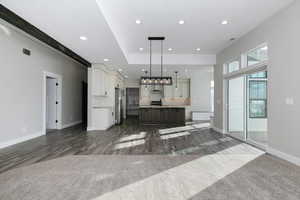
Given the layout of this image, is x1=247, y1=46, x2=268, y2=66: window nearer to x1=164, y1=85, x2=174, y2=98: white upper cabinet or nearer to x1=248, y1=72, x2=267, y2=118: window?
x1=248, y1=72, x2=267, y2=118: window

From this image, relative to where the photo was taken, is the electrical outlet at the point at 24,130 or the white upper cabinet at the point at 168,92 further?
the white upper cabinet at the point at 168,92

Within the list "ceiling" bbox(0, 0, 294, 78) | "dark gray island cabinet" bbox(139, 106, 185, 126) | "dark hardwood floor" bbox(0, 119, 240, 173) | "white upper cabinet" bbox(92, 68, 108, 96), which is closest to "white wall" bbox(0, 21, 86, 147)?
"dark hardwood floor" bbox(0, 119, 240, 173)

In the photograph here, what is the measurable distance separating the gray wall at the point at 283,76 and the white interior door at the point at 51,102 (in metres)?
7.35

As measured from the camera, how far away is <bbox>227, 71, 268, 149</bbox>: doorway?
4.63 meters

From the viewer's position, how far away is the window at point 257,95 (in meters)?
4.62

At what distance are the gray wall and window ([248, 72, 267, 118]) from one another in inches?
23.7

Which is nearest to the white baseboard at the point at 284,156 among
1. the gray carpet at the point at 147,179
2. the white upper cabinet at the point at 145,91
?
the gray carpet at the point at 147,179

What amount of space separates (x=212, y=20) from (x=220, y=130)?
13.4 ft

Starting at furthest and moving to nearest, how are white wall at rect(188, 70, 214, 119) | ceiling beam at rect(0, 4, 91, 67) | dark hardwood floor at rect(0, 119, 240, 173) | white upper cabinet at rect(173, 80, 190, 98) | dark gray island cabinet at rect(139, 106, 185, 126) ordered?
white upper cabinet at rect(173, 80, 190, 98) → white wall at rect(188, 70, 214, 119) → dark gray island cabinet at rect(139, 106, 185, 126) → dark hardwood floor at rect(0, 119, 240, 173) → ceiling beam at rect(0, 4, 91, 67)

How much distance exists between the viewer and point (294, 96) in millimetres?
3363

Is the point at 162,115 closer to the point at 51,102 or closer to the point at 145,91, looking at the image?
the point at 145,91

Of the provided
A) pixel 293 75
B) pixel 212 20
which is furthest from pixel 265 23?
pixel 293 75

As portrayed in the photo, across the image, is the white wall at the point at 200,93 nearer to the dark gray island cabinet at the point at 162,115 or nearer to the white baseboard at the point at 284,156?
the dark gray island cabinet at the point at 162,115

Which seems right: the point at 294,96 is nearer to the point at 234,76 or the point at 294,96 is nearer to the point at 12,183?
the point at 234,76
